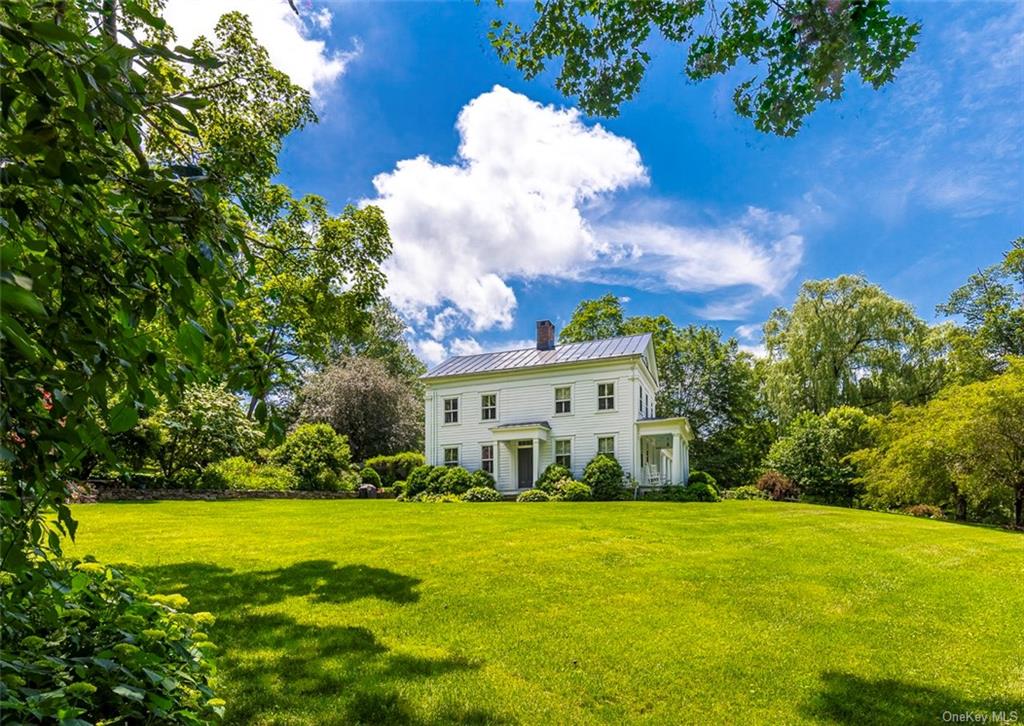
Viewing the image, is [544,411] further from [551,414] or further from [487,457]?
[487,457]

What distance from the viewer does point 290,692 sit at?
371 centimetres

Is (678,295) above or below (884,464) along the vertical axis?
above

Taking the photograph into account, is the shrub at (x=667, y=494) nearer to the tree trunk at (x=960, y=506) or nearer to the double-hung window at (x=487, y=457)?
the double-hung window at (x=487, y=457)

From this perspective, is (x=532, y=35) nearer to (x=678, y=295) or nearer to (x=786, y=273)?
(x=786, y=273)

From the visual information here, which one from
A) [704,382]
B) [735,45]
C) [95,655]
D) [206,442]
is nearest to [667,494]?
[704,382]

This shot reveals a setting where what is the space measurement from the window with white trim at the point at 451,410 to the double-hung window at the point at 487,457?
193cm

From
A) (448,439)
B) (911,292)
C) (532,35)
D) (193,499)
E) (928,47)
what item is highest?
(911,292)

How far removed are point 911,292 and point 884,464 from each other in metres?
13.6

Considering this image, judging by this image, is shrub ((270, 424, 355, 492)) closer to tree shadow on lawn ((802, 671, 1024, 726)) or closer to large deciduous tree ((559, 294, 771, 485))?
large deciduous tree ((559, 294, 771, 485))

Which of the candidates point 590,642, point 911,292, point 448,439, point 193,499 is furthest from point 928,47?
point 911,292

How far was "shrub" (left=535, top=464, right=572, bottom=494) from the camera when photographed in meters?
21.4

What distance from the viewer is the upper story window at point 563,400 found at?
78.8 ft

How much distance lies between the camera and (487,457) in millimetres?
24922

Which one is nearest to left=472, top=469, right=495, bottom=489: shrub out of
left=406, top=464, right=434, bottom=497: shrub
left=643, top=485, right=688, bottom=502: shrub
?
left=406, top=464, right=434, bottom=497: shrub
